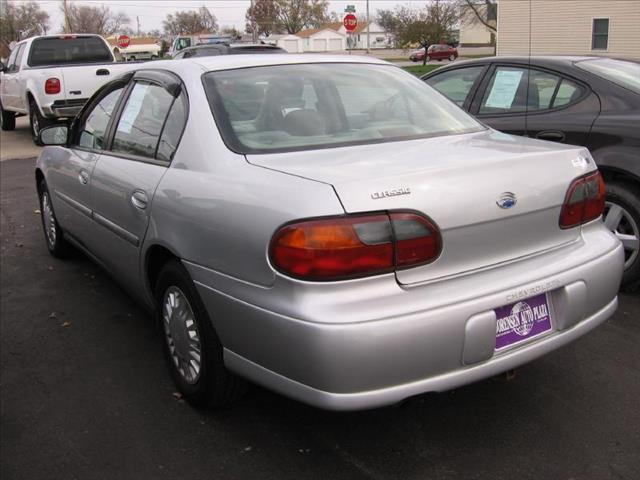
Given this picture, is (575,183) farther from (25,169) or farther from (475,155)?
(25,169)

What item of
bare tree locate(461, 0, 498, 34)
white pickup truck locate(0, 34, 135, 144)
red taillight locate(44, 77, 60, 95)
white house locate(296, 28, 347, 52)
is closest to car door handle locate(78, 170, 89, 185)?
white pickup truck locate(0, 34, 135, 144)

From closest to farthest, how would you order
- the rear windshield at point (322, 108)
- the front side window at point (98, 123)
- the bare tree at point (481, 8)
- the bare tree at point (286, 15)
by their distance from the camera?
the rear windshield at point (322, 108), the front side window at point (98, 123), the bare tree at point (481, 8), the bare tree at point (286, 15)

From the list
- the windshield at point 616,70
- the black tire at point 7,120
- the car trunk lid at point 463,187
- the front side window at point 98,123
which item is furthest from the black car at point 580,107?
the black tire at point 7,120

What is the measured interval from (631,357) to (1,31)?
79384 mm

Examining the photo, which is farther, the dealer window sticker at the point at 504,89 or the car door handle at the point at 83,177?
the dealer window sticker at the point at 504,89

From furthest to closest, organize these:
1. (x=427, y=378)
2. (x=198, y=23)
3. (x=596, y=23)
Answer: (x=198, y=23) → (x=596, y=23) → (x=427, y=378)

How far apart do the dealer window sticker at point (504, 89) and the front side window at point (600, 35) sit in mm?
24101

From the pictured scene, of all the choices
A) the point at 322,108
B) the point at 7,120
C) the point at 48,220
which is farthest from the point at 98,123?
the point at 7,120

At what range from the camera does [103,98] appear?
4.36 meters

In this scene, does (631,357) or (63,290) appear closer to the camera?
(631,357)

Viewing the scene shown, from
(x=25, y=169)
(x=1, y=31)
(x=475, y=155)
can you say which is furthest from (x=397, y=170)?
(x=1, y=31)

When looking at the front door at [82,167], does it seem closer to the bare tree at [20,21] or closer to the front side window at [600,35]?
the front side window at [600,35]

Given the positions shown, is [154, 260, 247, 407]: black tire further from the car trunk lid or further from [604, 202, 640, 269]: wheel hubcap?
[604, 202, 640, 269]: wheel hubcap

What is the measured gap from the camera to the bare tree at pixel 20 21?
71.6m
